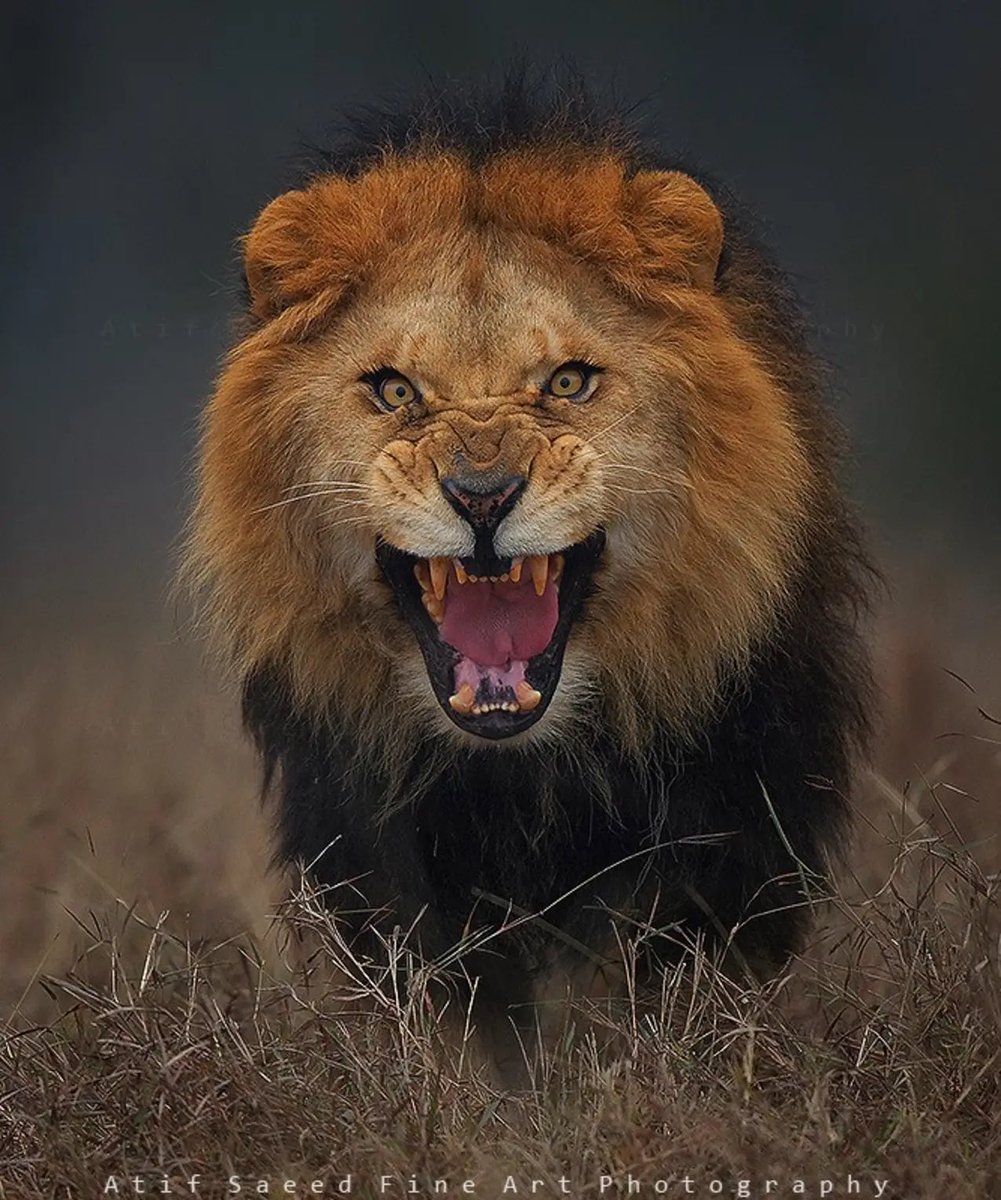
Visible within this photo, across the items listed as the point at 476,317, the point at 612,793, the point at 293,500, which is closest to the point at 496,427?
the point at 476,317

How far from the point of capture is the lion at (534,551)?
4.06 meters

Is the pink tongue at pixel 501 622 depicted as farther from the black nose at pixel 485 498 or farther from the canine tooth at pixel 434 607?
the black nose at pixel 485 498

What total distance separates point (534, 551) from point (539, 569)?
169 mm

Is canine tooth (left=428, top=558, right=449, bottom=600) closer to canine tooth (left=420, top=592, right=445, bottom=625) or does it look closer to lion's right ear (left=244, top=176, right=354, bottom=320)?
canine tooth (left=420, top=592, right=445, bottom=625)

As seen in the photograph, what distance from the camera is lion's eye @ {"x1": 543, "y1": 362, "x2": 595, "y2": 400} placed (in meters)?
4.07

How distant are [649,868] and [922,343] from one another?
4885 millimetres

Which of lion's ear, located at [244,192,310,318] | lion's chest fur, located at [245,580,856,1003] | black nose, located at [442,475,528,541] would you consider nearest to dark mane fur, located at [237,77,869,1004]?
lion's chest fur, located at [245,580,856,1003]

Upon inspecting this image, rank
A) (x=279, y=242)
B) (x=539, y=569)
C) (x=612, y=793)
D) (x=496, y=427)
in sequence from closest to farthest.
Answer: (x=496, y=427)
(x=539, y=569)
(x=279, y=242)
(x=612, y=793)

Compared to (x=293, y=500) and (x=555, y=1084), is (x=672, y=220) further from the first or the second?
(x=555, y=1084)

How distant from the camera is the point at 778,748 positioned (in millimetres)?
4418

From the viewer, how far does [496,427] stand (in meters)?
3.92

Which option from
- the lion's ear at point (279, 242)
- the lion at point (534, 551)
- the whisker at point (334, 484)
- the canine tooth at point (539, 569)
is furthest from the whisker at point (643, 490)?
the lion's ear at point (279, 242)

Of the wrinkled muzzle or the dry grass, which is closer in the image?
the dry grass

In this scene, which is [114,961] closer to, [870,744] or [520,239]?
[520,239]
